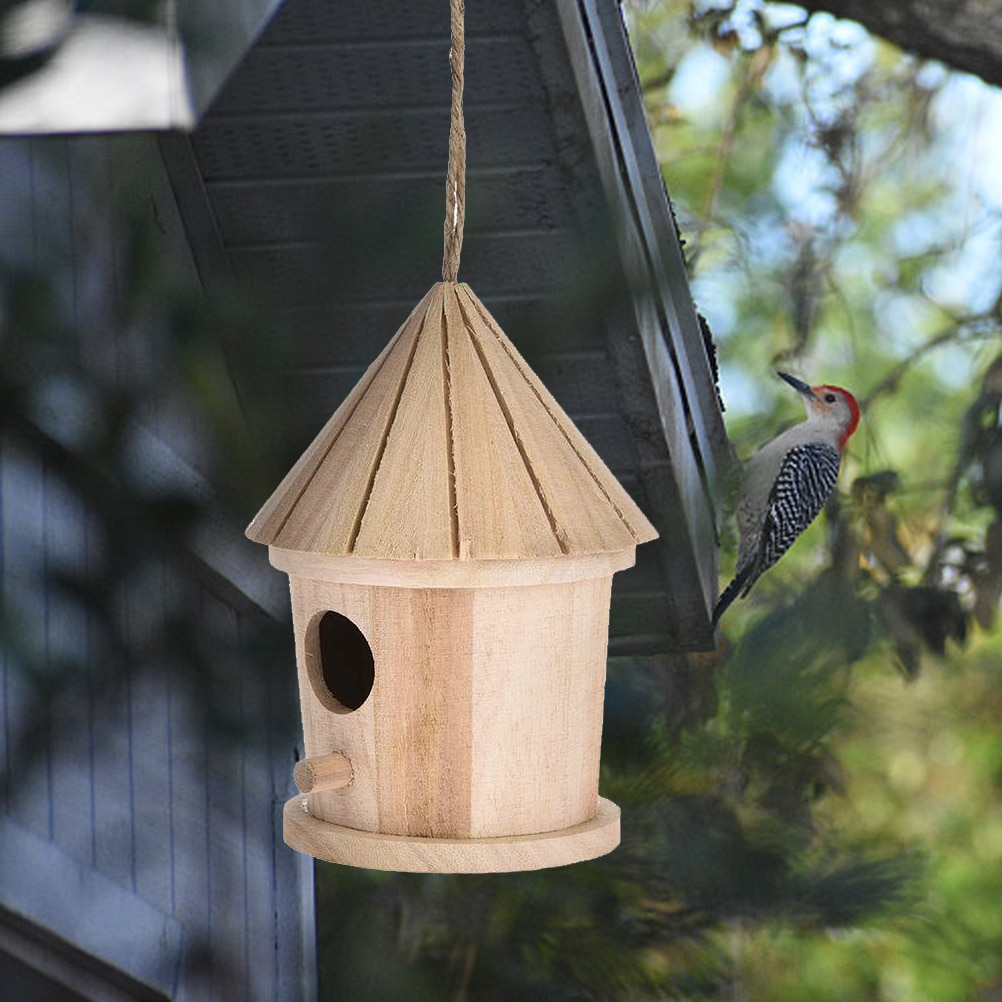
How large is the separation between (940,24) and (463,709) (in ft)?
6.57

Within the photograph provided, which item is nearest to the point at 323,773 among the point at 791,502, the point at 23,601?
the point at 23,601

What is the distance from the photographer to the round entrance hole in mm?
871

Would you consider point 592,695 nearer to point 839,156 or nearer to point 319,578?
point 319,578

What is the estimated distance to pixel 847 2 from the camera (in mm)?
2428

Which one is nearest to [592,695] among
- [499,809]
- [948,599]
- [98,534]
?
[499,809]

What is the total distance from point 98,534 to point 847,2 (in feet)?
5.63

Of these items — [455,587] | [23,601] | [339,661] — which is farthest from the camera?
[23,601]

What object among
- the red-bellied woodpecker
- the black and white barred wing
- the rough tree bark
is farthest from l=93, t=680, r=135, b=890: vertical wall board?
the rough tree bark

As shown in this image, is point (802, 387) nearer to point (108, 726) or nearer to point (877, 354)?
point (877, 354)

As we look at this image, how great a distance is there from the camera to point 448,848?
0.77 m

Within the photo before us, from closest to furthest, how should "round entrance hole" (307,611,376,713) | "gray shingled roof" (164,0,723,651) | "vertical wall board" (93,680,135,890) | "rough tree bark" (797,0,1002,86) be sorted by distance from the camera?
"round entrance hole" (307,611,376,713)
"gray shingled roof" (164,0,723,651)
"vertical wall board" (93,680,135,890)
"rough tree bark" (797,0,1002,86)

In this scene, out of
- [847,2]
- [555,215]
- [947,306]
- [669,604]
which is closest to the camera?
[555,215]

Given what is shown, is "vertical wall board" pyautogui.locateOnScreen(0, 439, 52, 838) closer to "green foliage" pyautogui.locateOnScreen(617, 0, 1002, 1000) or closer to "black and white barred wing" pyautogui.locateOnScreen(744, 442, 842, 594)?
"black and white barred wing" pyautogui.locateOnScreen(744, 442, 842, 594)

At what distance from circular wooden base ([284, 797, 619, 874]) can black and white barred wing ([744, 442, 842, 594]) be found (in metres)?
1.09
